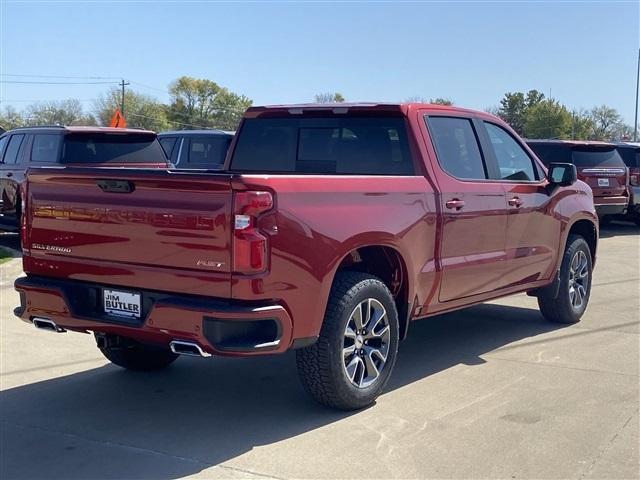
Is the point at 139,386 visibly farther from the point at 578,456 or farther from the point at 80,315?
the point at 578,456

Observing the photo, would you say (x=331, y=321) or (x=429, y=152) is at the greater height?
(x=429, y=152)

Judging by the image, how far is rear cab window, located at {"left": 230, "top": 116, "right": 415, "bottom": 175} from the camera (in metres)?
6.06

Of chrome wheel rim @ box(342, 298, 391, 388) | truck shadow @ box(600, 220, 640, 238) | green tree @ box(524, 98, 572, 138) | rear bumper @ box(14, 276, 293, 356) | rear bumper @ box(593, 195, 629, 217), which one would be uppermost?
green tree @ box(524, 98, 572, 138)

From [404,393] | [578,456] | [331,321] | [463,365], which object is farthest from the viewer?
[463,365]

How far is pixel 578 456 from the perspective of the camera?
14.9ft

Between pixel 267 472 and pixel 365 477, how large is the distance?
53 centimetres

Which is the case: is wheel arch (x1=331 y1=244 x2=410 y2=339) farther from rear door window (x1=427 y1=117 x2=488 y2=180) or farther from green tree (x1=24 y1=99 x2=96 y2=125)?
green tree (x1=24 y1=99 x2=96 y2=125)

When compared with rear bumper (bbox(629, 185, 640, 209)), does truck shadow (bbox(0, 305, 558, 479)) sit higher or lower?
lower

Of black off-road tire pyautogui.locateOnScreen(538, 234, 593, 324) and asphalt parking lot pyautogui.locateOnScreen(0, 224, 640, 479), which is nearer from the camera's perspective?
asphalt parking lot pyautogui.locateOnScreen(0, 224, 640, 479)

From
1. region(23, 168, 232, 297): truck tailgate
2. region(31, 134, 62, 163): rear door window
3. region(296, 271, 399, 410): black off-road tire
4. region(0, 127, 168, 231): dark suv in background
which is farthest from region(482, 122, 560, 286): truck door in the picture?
region(31, 134, 62, 163): rear door window

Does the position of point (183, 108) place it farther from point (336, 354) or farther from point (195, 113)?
point (336, 354)

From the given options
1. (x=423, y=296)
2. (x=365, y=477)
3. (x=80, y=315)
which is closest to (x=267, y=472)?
(x=365, y=477)

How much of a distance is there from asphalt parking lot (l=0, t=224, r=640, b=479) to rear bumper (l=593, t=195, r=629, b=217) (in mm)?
9062

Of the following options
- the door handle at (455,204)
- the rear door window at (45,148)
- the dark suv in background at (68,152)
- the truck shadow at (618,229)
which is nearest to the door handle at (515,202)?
the door handle at (455,204)
